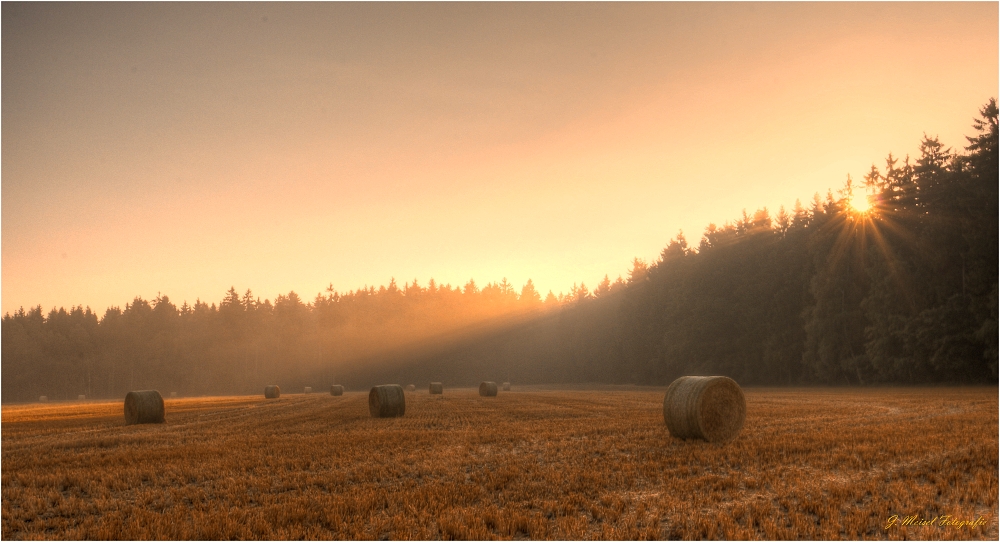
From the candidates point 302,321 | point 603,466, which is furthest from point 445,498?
point 302,321

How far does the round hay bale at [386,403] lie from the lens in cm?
2462

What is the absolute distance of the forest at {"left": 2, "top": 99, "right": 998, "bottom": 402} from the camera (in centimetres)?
4250

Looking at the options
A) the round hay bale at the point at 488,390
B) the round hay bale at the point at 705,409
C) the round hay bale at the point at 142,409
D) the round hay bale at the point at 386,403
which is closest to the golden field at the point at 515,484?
the round hay bale at the point at 705,409

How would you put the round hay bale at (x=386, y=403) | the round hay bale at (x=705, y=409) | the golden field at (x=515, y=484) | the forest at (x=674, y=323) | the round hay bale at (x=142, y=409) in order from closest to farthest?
1. the golden field at (x=515, y=484)
2. the round hay bale at (x=705, y=409)
3. the round hay bale at (x=386, y=403)
4. the round hay bale at (x=142, y=409)
5. the forest at (x=674, y=323)

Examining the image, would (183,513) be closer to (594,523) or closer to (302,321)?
(594,523)

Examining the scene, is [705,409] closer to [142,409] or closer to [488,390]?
[142,409]

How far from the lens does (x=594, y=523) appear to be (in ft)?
27.5

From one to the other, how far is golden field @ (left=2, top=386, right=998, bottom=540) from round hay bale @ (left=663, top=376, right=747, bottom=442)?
0.52m

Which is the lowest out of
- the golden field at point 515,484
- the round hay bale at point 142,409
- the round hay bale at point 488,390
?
the round hay bale at point 488,390

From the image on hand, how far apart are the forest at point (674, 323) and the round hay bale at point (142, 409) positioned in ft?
142

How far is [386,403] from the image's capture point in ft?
81.0

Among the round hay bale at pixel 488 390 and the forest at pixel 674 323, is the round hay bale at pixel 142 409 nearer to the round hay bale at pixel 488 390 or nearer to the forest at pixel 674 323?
the round hay bale at pixel 488 390

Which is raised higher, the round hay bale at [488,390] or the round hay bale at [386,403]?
the round hay bale at [386,403]

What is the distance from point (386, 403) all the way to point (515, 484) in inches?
588
